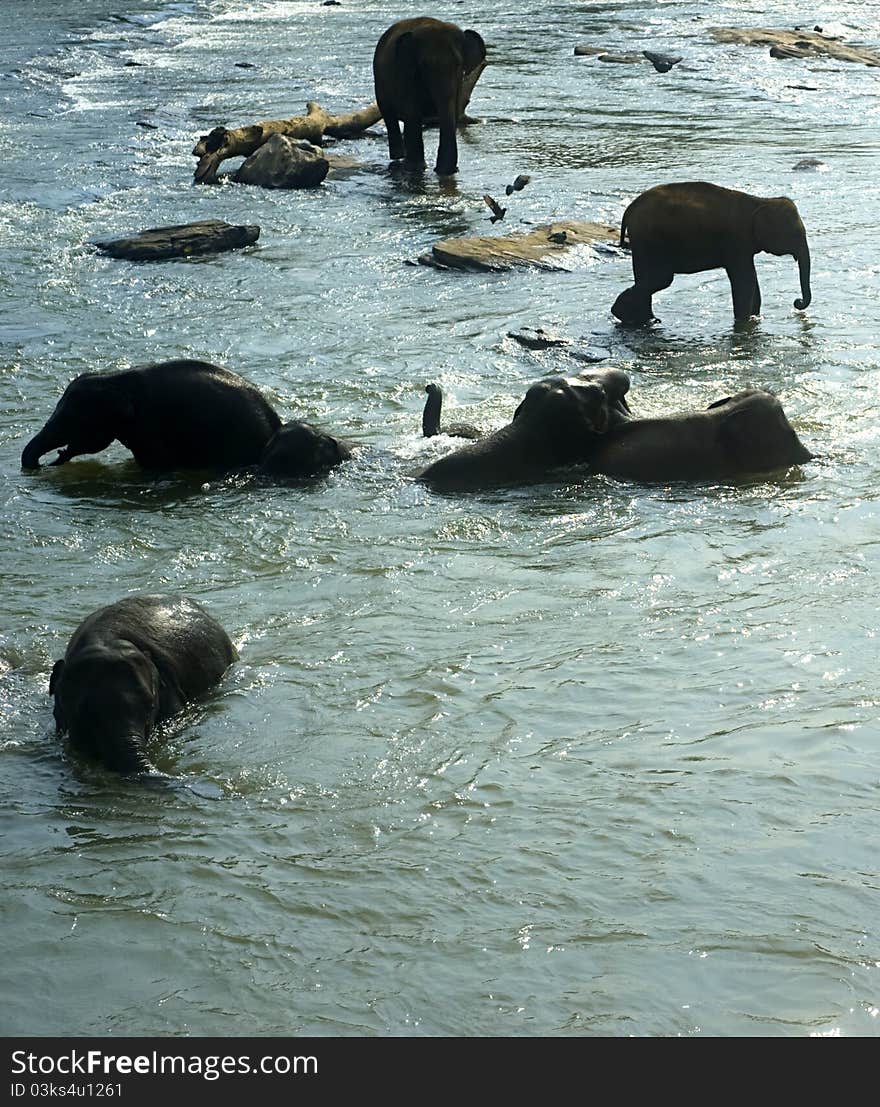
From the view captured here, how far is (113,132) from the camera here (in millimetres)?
21562

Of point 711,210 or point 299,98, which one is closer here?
point 711,210

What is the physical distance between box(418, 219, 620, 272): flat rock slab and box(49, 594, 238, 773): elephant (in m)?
8.23

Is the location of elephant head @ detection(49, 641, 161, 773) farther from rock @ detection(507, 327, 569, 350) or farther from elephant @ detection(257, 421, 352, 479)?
rock @ detection(507, 327, 569, 350)

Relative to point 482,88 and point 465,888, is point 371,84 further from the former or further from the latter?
point 465,888

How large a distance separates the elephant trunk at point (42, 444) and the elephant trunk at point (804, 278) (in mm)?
5406

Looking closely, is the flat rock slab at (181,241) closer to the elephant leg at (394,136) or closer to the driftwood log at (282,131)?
the driftwood log at (282,131)

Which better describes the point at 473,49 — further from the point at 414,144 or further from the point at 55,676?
the point at 55,676

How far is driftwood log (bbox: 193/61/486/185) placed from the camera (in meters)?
18.3

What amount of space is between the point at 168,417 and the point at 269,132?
461 inches

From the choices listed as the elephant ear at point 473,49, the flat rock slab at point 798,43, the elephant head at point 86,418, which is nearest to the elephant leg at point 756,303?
the elephant head at point 86,418
